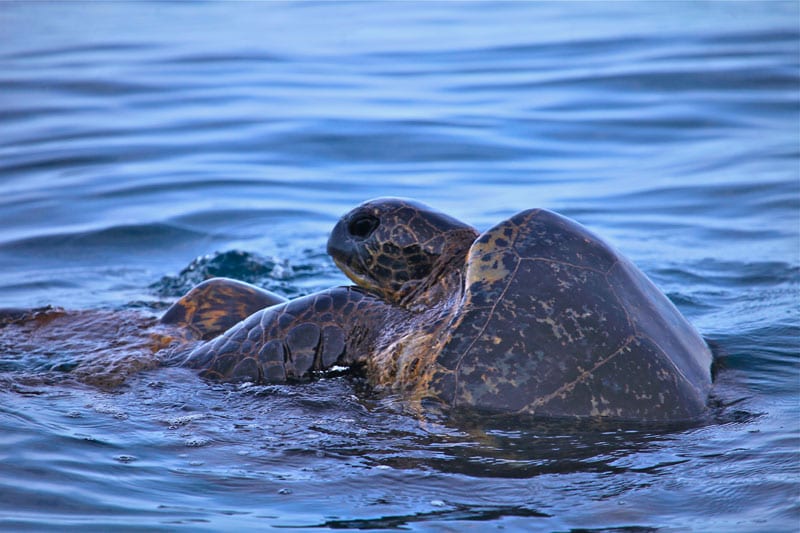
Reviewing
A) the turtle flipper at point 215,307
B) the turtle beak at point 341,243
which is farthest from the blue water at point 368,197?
the turtle beak at point 341,243

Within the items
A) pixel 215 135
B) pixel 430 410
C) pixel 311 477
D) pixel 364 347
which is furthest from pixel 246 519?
pixel 215 135

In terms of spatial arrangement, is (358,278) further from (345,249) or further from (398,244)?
(398,244)

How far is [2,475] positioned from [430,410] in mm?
1569

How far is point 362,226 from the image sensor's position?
4.92m

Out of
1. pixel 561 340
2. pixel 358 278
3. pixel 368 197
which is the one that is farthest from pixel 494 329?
pixel 368 197

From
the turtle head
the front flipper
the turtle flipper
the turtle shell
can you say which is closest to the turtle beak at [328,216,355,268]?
the turtle head

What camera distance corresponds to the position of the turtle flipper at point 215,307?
5.36 meters

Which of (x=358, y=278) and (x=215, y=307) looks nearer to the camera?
(x=358, y=278)

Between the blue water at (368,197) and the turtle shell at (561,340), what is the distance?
0.14 metres

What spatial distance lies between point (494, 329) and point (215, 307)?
1.94m

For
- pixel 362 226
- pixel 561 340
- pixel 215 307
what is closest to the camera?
pixel 561 340

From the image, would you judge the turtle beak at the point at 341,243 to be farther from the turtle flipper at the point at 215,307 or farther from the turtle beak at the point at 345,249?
the turtle flipper at the point at 215,307

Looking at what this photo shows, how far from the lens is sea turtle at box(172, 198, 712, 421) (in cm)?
396

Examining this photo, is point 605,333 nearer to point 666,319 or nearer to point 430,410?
point 666,319
